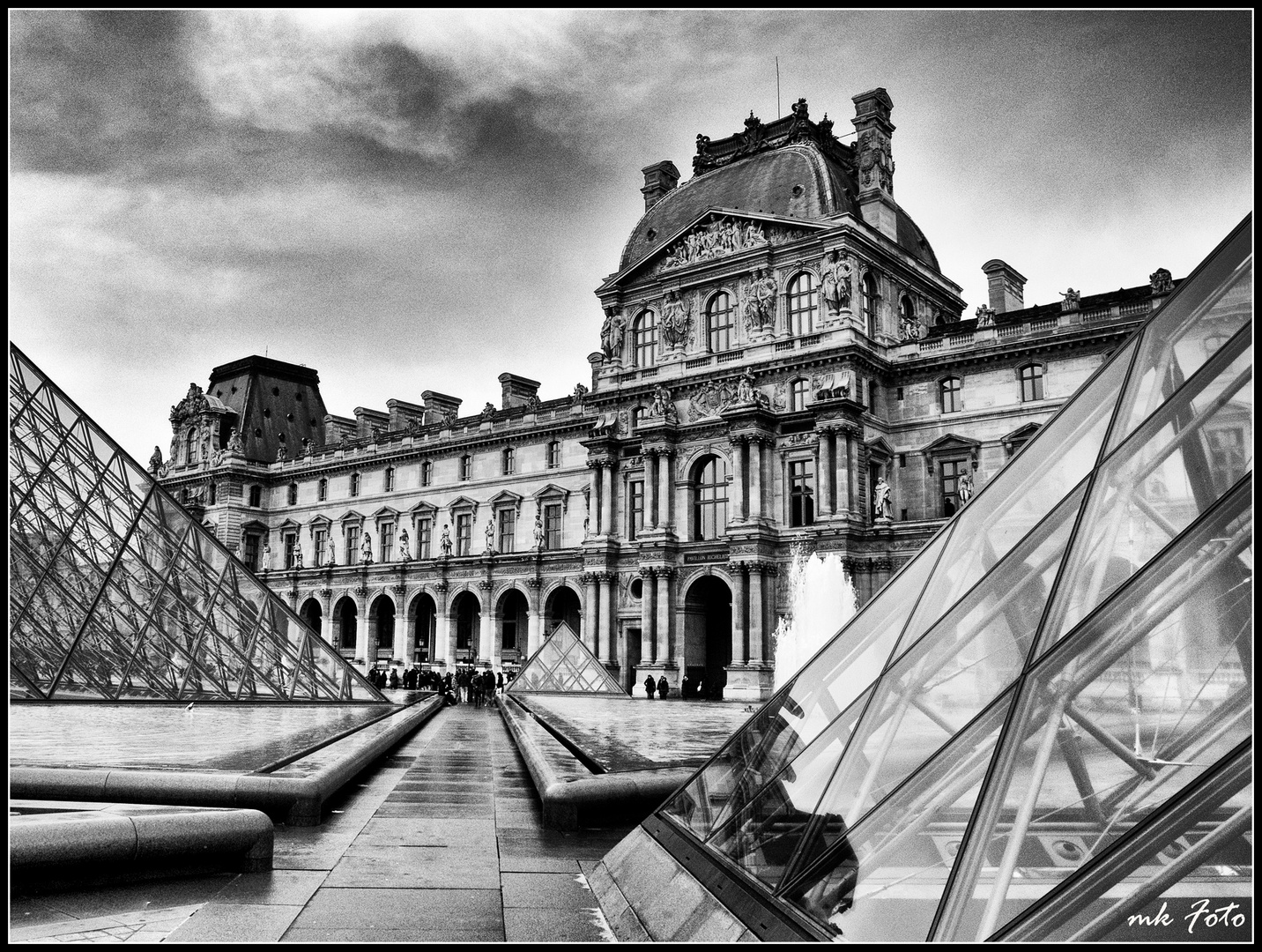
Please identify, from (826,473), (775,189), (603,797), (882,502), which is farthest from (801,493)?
(603,797)

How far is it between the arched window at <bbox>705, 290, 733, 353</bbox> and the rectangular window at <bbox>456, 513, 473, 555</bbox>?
65.2 feet

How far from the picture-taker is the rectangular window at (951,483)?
4100 cm

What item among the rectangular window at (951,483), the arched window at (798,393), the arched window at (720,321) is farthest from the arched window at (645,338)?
the rectangular window at (951,483)

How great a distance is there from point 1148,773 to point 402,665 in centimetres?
5743


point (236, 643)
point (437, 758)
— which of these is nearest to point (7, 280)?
point (437, 758)

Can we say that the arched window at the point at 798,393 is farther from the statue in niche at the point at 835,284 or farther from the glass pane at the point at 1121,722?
the glass pane at the point at 1121,722

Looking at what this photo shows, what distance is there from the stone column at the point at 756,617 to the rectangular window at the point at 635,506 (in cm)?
695

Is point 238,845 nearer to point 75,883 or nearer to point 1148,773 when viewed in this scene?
point 75,883

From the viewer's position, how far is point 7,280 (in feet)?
13.9

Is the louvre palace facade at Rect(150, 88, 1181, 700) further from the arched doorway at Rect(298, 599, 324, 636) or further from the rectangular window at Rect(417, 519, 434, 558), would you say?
the arched doorway at Rect(298, 599, 324, 636)

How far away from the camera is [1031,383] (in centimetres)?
3956

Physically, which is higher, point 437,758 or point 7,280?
point 7,280

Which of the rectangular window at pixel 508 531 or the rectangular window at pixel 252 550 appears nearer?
the rectangular window at pixel 508 531

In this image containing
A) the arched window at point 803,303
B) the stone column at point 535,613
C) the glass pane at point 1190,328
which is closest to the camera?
the glass pane at point 1190,328
